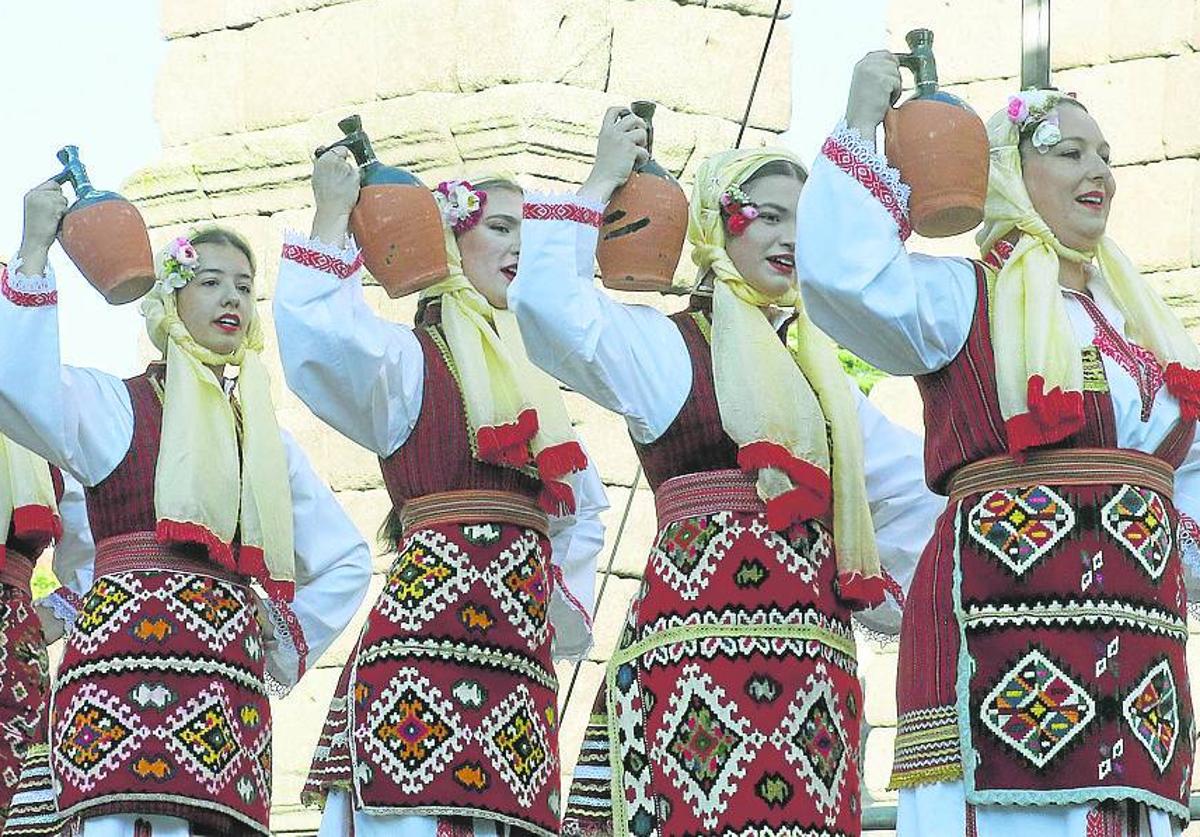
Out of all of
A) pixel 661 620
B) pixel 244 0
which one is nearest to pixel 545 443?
pixel 661 620

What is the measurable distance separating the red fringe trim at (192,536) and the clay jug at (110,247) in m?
0.46

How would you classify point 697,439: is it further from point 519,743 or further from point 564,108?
point 564,108

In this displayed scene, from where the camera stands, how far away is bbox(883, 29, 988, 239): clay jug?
4977mm

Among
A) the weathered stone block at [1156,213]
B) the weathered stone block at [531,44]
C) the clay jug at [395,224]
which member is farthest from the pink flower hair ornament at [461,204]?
the weathered stone block at [1156,213]

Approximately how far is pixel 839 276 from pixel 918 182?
21 centimetres

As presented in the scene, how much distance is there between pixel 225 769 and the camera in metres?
6.00

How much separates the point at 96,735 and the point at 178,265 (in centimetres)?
105

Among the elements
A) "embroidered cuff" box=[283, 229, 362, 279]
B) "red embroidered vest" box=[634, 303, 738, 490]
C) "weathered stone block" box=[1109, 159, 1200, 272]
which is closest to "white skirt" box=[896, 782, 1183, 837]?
"red embroidered vest" box=[634, 303, 738, 490]

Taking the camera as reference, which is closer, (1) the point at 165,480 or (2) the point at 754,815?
(2) the point at 754,815

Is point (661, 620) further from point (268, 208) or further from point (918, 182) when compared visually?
point (268, 208)

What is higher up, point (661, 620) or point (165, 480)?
point (165, 480)

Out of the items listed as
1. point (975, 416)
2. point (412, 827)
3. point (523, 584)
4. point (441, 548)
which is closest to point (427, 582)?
point (441, 548)

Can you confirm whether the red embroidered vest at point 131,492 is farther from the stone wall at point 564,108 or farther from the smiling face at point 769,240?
the stone wall at point 564,108

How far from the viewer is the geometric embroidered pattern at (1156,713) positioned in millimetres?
4871
